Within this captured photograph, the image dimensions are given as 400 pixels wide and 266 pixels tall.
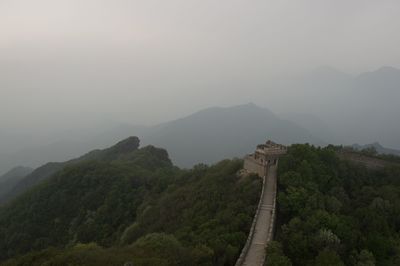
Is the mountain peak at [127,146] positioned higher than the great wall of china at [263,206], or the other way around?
the great wall of china at [263,206]

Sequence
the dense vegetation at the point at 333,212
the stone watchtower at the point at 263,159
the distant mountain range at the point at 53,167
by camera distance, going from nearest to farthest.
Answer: the dense vegetation at the point at 333,212
the stone watchtower at the point at 263,159
the distant mountain range at the point at 53,167

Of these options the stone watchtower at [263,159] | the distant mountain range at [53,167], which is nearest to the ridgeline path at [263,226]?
the stone watchtower at [263,159]

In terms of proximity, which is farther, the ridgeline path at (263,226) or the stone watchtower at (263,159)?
the stone watchtower at (263,159)

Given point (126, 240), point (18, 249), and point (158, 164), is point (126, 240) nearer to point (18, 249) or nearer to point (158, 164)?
point (18, 249)

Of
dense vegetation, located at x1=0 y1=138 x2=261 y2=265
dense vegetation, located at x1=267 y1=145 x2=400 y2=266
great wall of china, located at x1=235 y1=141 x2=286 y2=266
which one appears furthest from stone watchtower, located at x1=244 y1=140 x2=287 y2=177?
dense vegetation, located at x1=0 y1=138 x2=261 y2=265

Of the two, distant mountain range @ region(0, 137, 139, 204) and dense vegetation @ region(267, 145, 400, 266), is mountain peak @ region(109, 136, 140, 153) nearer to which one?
distant mountain range @ region(0, 137, 139, 204)

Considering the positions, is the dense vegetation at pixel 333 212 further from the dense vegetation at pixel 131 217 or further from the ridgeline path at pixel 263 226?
the dense vegetation at pixel 131 217

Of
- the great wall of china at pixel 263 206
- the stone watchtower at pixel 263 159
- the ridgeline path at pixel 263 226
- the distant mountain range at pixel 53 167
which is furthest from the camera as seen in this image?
the distant mountain range at pixel 53 167

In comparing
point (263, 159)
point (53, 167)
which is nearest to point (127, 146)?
point (53, 167)
